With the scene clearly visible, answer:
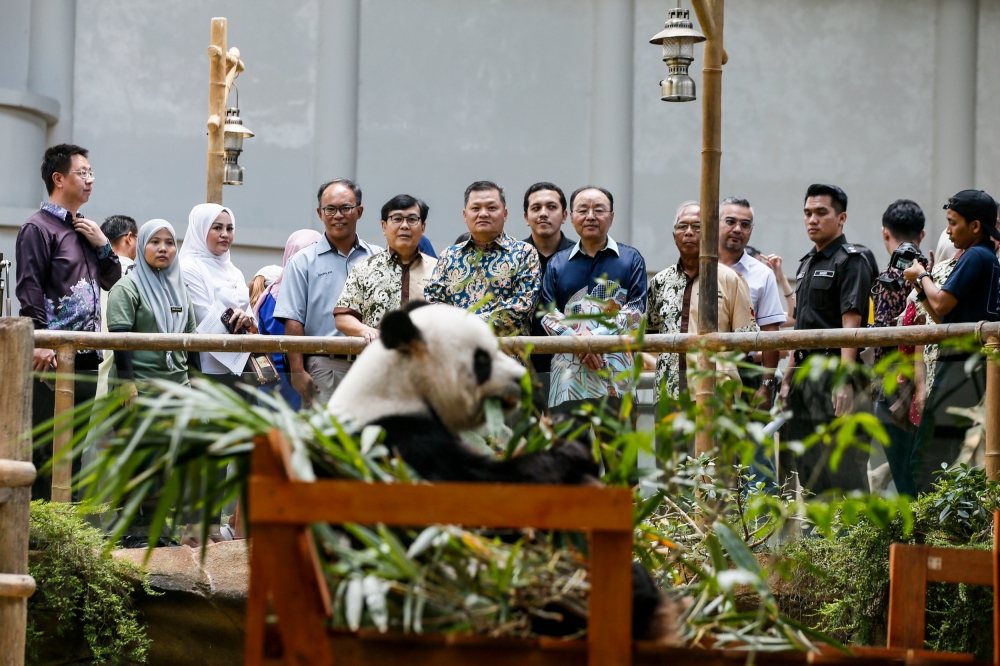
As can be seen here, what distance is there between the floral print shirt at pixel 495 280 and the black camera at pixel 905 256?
1530mm

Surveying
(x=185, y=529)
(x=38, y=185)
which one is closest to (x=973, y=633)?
(x=185, y=529)

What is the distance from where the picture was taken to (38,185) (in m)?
9.88

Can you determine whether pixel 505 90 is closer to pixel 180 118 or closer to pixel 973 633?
pixel 180 118

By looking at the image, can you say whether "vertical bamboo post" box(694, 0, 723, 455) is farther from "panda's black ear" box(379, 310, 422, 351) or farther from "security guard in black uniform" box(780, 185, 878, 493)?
"panda's black ear" box(379, 310, 422, 351)

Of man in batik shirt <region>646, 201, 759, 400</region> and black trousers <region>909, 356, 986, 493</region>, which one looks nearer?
black trousers <region>909, 356, 986, 493</region>

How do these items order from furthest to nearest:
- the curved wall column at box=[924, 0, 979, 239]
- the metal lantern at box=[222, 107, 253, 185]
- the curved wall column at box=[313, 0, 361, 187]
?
1. the curved wall column at box=[924, 0, 979, 239]
2. the curved wall column at box=[313, 0, 361, 187]
3. the metal lantern at box=[222, 107, 253, 185]

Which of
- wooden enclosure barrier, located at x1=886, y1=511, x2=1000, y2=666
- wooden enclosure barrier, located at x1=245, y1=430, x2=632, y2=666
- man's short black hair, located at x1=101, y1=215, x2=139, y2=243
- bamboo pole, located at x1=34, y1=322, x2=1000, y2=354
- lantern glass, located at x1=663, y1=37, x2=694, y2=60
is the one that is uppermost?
lantern glass, located at x1=663, y1=37, x2=694, y2=60

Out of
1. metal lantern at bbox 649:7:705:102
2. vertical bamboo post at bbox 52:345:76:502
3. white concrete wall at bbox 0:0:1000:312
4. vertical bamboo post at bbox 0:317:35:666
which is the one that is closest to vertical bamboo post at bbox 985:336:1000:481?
metal lantern at bbox 649:7:705:102

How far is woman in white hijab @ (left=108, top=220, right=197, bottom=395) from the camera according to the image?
5480mm

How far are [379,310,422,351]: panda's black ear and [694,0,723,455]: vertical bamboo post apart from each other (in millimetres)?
2460

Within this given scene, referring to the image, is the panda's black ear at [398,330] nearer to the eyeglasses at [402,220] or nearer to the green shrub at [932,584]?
the green shrub at [932,584]

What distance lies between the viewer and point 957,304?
491 centimetres

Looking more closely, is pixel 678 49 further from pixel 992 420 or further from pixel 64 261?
pixel 64 261

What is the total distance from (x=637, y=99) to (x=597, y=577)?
9424 mm
